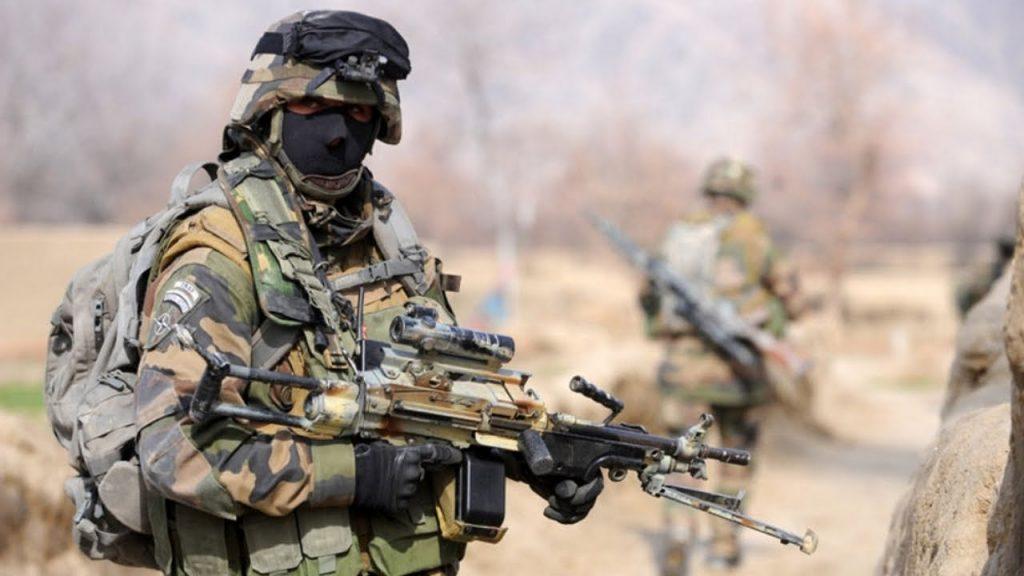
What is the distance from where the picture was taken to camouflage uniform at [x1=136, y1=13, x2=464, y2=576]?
294cm

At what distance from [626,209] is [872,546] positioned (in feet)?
81.5

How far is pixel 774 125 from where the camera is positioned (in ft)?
113

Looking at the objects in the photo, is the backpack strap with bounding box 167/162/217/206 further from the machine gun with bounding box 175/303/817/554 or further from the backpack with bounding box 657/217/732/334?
the backpack with bounding box 657/217/732/334

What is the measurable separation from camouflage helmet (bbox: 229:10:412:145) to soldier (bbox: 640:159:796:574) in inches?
180

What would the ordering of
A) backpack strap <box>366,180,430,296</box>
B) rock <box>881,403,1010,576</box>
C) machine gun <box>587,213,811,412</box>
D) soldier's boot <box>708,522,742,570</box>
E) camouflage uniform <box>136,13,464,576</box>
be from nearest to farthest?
camouflage uniform <box>136,13,464,576</box>
rock <box>881,403,1010,576</box>
backpack strap <box>366,180,430,296</box>
machine gun <box>587,213,811,412</box>
soldier's boot <box>708,522,742,570</box>

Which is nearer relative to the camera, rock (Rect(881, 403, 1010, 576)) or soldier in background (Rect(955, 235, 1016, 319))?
rock (Rect(881, 403, 1010, 576))

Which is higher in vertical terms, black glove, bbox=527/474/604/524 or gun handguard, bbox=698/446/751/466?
gun handguard, bbox=698/446/751/466

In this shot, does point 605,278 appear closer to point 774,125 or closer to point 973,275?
point 774,125

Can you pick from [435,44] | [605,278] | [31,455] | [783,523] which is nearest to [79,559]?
[31,455]

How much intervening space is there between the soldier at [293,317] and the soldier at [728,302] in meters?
4.27

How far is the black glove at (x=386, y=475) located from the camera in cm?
306

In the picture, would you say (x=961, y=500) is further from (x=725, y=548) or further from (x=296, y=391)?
(x=725, y=548)

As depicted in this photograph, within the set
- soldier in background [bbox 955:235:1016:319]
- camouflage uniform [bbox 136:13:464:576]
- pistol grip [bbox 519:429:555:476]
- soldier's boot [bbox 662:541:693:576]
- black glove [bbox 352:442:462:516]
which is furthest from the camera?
soldier in background [bbox 955:235:1016:319]

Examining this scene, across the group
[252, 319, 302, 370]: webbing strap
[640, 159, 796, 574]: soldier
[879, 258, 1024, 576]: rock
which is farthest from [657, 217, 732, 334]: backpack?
[252, 319, 302, 370]: webbing strap
